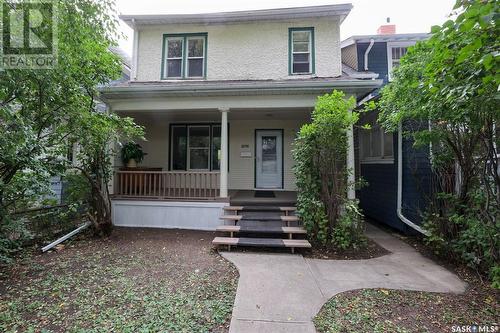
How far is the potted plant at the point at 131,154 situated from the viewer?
22.7 ft

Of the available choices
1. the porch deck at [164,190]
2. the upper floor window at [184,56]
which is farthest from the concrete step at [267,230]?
the upper floor window at [184,56]

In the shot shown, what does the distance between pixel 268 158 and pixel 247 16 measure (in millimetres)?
4415

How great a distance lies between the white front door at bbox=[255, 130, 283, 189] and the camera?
328 inches

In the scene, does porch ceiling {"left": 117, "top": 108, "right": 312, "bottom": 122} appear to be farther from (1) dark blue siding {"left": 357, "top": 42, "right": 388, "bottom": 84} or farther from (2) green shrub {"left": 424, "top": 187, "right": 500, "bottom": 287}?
(2) green shrub {"left": 424, "top": 187, "right": 500, "bottom": 287}

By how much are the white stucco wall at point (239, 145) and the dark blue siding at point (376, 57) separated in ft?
9.59

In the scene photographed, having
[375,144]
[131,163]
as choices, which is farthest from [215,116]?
[375,144]

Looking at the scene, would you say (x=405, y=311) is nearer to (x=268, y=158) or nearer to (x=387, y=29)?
(x=268, y=158)

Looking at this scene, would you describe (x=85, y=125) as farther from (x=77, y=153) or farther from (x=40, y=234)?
(x=40, y=234)

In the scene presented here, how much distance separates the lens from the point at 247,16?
7410mm

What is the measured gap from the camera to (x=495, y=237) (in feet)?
11.2

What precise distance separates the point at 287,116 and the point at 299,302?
19.7 ft

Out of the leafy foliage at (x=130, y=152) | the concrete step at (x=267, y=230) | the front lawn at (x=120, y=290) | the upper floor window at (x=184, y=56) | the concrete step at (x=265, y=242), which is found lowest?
the front lawn at (x=120, y=290)

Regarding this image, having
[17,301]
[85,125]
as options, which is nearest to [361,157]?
[85,125]

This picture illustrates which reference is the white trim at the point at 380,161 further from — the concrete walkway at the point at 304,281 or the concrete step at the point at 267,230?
the concrete step at the point at 267,230
